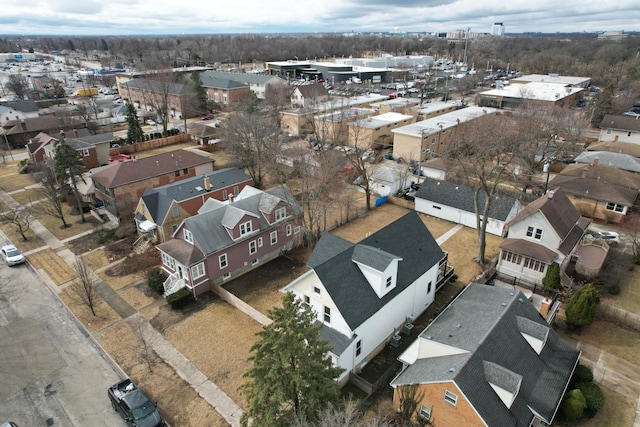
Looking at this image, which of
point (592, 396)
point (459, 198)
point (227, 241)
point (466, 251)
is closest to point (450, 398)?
point (592, 396)

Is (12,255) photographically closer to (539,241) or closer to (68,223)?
(68,223)

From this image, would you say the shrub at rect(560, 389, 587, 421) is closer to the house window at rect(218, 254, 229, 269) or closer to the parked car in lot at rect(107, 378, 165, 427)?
the parked car in lot at rect(107, 378, 165, 427)

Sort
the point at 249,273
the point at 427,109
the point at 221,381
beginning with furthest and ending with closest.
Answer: the point at 427,109, the point at 249,273, the point at 221,381

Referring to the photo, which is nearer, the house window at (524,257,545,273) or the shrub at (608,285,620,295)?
the shrub at (608,285,620,295)

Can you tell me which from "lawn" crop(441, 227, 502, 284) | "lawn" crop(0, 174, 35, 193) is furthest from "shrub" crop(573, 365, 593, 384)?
"lawn" crop(0, 174, 35, 193)

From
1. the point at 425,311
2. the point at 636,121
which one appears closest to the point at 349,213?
the point at 425,311

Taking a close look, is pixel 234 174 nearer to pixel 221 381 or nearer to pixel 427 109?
pixel 221 381

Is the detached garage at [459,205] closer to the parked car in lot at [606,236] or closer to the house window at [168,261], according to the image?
the parked car in lot at [606,236]

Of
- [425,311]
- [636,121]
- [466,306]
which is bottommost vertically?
[425,311]
